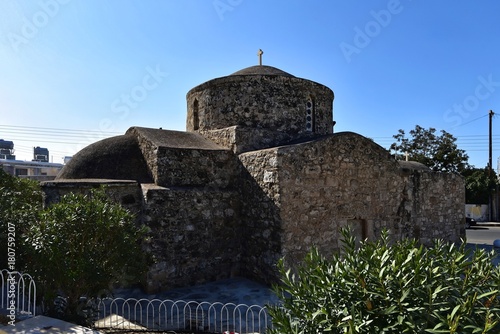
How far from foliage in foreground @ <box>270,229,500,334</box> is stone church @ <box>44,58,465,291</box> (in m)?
4.24

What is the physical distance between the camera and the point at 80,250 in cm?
443

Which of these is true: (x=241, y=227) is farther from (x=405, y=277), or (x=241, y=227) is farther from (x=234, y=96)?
(x=405, y=277)

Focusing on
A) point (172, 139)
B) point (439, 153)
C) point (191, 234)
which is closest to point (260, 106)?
point (172, 139)

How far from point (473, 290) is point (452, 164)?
2829cm

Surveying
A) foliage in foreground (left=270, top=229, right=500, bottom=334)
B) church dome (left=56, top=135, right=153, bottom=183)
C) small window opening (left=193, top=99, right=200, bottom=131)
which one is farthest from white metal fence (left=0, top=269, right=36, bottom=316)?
small window opening (left=193, top=99, right=200, bottom=131)

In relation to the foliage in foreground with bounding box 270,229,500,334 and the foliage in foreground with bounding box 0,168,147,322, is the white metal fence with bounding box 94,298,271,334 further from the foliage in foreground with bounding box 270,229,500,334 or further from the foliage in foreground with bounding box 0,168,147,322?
the foliage in foreground with bounding box 270,229,500,334

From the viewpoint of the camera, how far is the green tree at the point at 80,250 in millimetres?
4195

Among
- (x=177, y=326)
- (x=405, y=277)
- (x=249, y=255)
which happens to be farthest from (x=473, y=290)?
(x=249, y=255)

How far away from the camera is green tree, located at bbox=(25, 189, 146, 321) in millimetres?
4195

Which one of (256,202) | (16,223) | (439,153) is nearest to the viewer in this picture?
(16,223)

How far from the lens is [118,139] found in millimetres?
8391

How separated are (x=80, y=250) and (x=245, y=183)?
4051mm

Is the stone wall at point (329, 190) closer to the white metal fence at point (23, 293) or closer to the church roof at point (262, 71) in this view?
the church roof at point (262, 71)

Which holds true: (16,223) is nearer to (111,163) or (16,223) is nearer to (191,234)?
(111,163)
